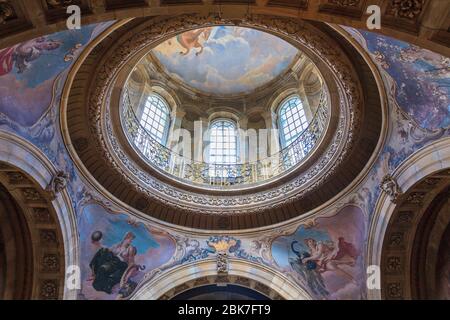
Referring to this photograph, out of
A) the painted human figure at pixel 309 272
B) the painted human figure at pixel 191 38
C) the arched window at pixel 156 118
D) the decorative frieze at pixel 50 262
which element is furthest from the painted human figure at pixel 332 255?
the painted human figure at pixel 191 38

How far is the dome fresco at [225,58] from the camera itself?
63.9 ft

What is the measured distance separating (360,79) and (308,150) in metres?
4.06

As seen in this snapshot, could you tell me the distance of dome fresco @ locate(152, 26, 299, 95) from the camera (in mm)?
19484

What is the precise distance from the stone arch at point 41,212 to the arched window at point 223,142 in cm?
688

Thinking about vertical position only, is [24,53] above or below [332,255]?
above

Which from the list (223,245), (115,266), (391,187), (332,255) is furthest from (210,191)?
(391,187)

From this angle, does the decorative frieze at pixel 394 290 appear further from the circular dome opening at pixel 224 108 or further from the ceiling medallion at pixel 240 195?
the circular dome opening at pixel 224 108

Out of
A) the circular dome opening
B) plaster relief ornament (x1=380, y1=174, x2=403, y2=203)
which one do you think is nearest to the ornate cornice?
the circular dome opening

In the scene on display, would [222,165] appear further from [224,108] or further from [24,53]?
[24,53]

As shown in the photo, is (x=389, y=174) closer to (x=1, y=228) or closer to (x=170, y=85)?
(x=1, y=228)

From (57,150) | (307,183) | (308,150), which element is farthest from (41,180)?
(308,150)

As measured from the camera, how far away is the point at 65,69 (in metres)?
10.0

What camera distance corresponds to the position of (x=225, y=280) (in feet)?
45.6

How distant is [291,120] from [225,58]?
518 cm
